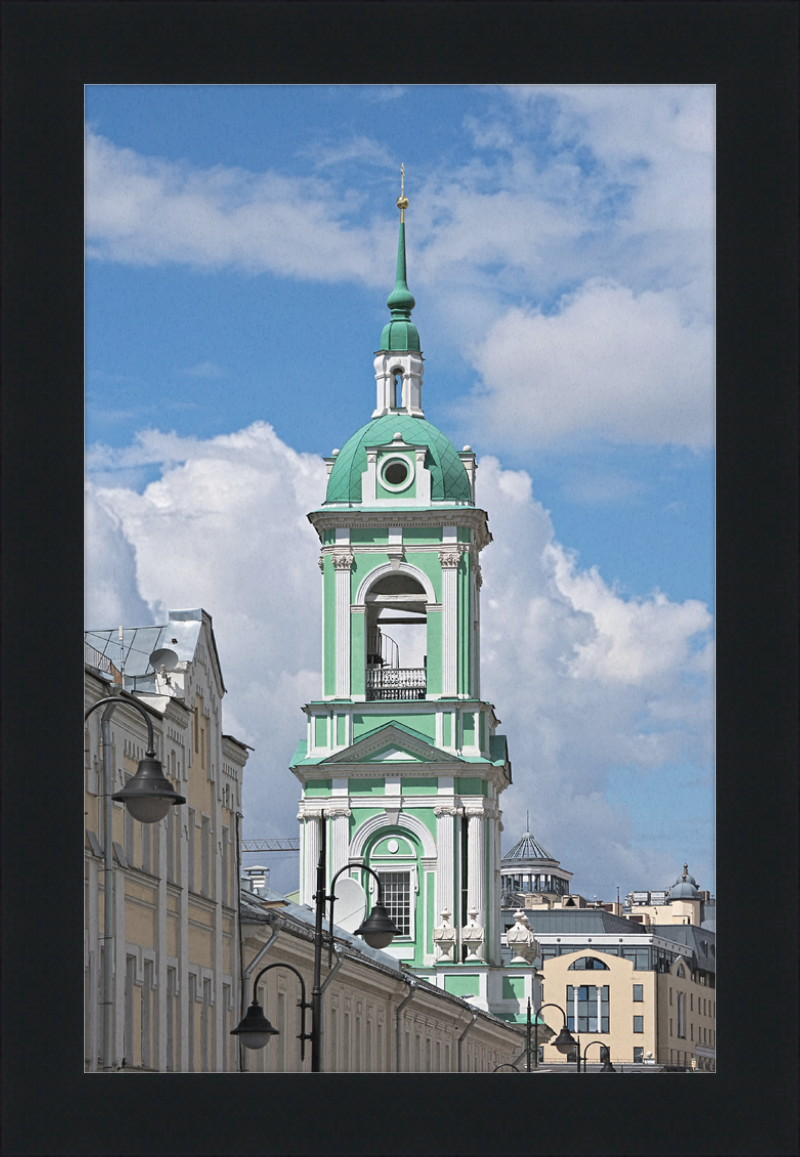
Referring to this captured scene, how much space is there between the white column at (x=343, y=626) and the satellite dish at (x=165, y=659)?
52.2 metres

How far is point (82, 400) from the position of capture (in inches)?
500

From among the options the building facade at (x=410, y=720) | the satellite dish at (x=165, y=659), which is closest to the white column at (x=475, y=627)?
the building facade at (x=410, y=720)

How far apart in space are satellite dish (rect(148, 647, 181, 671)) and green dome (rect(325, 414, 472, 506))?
54.1 m

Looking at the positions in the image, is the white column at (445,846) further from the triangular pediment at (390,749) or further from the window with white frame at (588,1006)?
the window with white frame at (588,1006)

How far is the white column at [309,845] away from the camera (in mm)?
80562

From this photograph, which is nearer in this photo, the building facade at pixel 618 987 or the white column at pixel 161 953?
the white column at pixel 161 953

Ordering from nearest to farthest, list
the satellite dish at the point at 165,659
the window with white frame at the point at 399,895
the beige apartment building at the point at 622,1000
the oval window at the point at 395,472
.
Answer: the satellite dish at the point at 165,659 < the window with white frame at the point at 399,895 < the oval window at the point at 395,472 < the beige apartment building at the point at 622,1000

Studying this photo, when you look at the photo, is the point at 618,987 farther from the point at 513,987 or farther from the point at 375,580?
the point at 375,580

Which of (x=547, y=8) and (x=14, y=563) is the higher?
(x=547, y=8)

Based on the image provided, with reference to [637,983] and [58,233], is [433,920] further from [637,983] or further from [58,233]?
[58,233]

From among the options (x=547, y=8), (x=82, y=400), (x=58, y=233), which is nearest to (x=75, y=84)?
(x=58, y=233)

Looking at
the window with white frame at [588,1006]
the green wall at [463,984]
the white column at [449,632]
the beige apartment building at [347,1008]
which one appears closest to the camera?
the beige apartment building at [347,1008]

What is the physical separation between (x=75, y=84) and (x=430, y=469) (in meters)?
73.9

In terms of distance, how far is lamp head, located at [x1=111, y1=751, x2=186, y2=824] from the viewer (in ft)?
52.9
